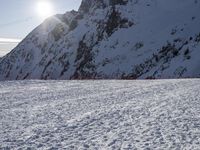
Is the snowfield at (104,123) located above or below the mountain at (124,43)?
below

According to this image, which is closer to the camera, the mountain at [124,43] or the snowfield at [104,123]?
the snowfield at [104,123]

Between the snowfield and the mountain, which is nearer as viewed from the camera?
the snowfield

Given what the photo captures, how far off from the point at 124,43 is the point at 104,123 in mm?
92708

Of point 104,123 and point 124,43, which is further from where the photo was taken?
point 124,43

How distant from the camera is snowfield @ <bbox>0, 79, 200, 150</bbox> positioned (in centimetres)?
999

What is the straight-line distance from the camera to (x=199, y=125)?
11.8m

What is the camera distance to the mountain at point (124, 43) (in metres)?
83.2

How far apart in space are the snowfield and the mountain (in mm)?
50668

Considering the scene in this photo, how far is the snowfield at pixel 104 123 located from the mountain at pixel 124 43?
166ft

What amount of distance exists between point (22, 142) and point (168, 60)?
74.4 metres

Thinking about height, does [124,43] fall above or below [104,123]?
above

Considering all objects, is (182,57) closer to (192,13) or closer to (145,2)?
(192,13)

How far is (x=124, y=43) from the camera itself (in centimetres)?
10438

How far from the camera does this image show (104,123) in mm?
12492
